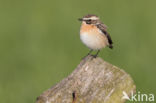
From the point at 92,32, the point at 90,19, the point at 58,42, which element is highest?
the point at 90,19

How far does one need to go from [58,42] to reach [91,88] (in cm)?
832

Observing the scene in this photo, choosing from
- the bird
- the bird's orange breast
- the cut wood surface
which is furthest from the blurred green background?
the cut wood surface

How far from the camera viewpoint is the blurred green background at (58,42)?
10.9 metres

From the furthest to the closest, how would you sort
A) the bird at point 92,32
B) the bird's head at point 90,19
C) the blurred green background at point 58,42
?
the blurred green background at point 58,42, the bird's head at point 90,19, the bird at point 92,32

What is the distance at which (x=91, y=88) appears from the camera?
4551 mm

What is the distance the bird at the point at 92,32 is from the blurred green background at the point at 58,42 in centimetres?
212

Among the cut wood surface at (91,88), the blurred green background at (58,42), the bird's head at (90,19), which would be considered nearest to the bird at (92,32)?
the bird's head at (90,19)

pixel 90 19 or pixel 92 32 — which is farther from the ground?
pixel 90 19

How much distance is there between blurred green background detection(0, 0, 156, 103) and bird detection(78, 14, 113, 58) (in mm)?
2122

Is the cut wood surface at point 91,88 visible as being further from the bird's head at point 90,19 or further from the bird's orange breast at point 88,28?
the bird's head at point 90,19

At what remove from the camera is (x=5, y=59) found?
39.2 ft

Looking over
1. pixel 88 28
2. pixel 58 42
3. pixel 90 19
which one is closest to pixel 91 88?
pixel 88 28

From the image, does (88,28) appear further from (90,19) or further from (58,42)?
(58,42)

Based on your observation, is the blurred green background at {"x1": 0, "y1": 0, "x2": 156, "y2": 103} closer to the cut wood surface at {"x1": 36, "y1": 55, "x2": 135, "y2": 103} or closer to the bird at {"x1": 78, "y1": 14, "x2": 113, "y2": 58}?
the bird at {"x1": 78, "y1": 14, "x2": 113, "y2": 58}
